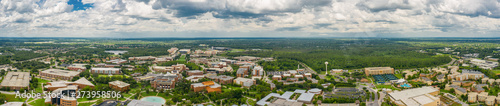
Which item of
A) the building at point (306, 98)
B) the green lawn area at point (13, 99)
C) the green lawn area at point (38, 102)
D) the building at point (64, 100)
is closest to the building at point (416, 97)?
the building at point (306, 98)

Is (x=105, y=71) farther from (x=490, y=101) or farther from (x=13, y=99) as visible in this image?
(x=490, y=101)

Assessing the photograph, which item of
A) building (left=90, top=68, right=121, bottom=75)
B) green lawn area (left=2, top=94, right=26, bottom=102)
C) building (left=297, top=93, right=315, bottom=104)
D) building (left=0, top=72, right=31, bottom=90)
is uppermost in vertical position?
building (left=0, top=72, right=31, bottom=90)

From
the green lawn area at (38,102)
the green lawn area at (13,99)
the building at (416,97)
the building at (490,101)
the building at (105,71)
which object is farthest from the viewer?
the building at (105,71)

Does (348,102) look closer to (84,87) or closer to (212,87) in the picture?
(212,87)

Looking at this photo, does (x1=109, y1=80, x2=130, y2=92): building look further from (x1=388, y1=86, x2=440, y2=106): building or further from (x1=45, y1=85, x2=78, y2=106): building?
(x1=388, y1=86, x2=440, y2=106): building

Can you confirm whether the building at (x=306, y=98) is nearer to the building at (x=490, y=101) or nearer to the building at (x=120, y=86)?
the building at (x=490, y=101)

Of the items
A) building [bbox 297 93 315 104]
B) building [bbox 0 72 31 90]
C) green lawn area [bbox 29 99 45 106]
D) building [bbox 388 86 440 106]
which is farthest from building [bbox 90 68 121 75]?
building [bbox 388 86 440 106]

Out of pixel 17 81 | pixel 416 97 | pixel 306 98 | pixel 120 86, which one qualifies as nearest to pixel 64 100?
pixel 120 86
